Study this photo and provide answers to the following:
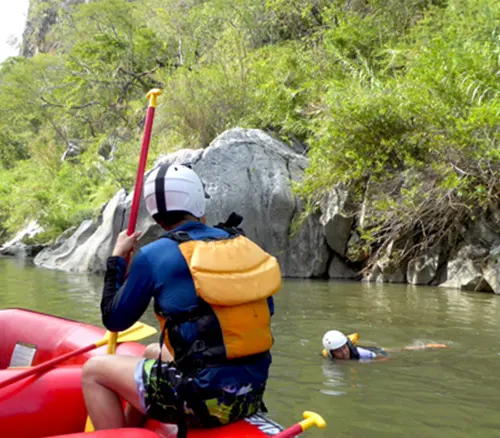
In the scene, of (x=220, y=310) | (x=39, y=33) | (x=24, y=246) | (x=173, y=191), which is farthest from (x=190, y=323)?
(x=39, y=33)

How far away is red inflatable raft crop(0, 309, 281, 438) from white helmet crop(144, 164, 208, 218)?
739mm

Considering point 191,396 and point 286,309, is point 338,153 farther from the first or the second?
point 191,396

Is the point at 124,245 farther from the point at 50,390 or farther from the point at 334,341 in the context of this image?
the point at 334,341

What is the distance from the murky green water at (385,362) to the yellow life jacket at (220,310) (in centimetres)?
126

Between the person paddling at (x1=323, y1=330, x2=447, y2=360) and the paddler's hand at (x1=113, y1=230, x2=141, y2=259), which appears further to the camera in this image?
the person paddling at (x1=323, y1=330, x2=447, y2=360)

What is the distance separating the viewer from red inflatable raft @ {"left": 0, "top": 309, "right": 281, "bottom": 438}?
1.85 m

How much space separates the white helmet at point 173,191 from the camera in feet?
6.50

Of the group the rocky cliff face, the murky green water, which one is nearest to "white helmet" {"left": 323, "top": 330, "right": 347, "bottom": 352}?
the murky green water

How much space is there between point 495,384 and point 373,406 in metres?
0.94

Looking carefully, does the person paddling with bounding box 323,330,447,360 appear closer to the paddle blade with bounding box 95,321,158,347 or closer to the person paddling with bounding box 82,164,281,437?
the paddle blade with bounding box 95,321,158,347

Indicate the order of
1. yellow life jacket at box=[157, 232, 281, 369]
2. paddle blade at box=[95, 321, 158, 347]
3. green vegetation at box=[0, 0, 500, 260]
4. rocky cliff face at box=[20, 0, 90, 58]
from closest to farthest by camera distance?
yellow life jacket at box=[157, 232, 281, 369] → paddle blade at box=[95, 321, 158, 347] → green vegetation at box=[0, 0, 500, 260] → rocky cliff face at box=[20, 0, 90, 58]

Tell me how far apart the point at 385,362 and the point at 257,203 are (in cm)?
619

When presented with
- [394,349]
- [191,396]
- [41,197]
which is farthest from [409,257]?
[41,197]

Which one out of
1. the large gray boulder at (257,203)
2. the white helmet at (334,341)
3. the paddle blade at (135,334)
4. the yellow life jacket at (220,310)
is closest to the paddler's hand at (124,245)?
the yellow life jacket at (220,310)
